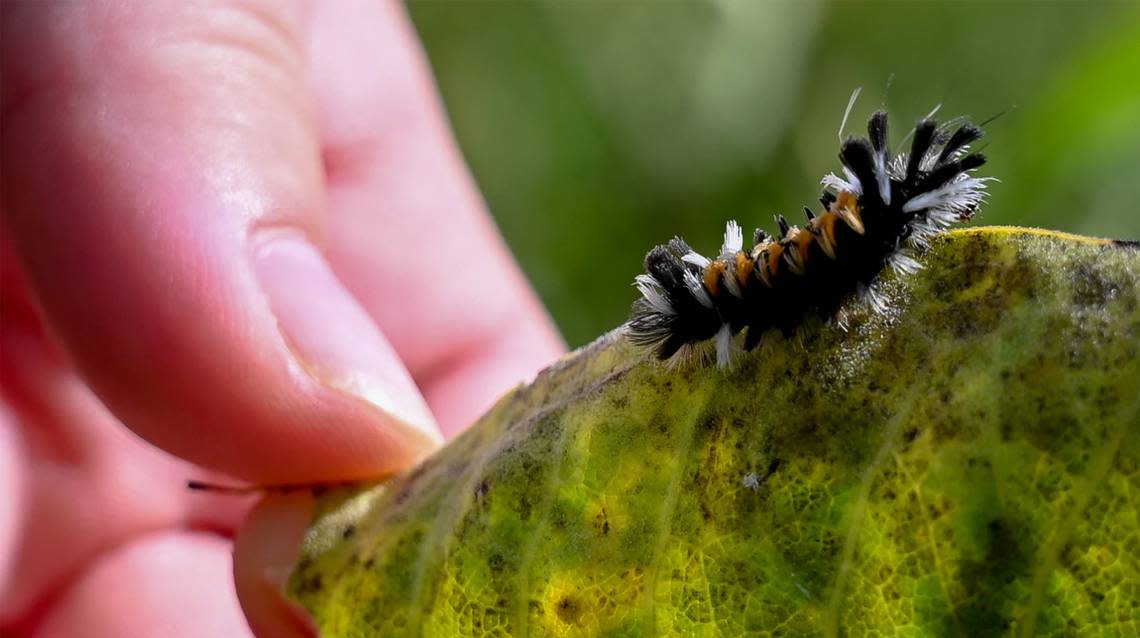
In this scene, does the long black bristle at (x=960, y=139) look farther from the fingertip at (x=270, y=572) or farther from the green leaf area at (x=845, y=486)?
the fingertip at (x=270, y=572)

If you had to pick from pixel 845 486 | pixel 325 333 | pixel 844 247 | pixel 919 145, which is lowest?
pixel 845 486

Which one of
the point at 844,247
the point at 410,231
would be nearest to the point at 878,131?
the point at 844,247

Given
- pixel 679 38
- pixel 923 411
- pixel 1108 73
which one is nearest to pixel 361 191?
pixel 923 411

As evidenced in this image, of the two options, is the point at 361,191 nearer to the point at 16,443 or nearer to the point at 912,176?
the point at 16,443

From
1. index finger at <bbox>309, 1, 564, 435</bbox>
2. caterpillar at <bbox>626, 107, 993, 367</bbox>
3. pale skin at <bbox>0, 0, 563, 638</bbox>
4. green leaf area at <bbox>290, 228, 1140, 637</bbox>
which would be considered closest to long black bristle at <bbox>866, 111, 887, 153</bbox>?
caterpillar at <bbox>626, 107, 993, 367</bbox>

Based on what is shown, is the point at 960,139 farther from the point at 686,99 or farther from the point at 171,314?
the point at 686,99

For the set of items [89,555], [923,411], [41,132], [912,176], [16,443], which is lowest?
[923,411]

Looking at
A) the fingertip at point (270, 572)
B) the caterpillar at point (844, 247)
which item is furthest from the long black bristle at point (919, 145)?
the fingertip at point (270, 572)

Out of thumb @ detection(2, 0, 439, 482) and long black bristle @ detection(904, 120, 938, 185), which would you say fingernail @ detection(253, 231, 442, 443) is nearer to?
thumb @ detection(2, 0, 439, 482)
